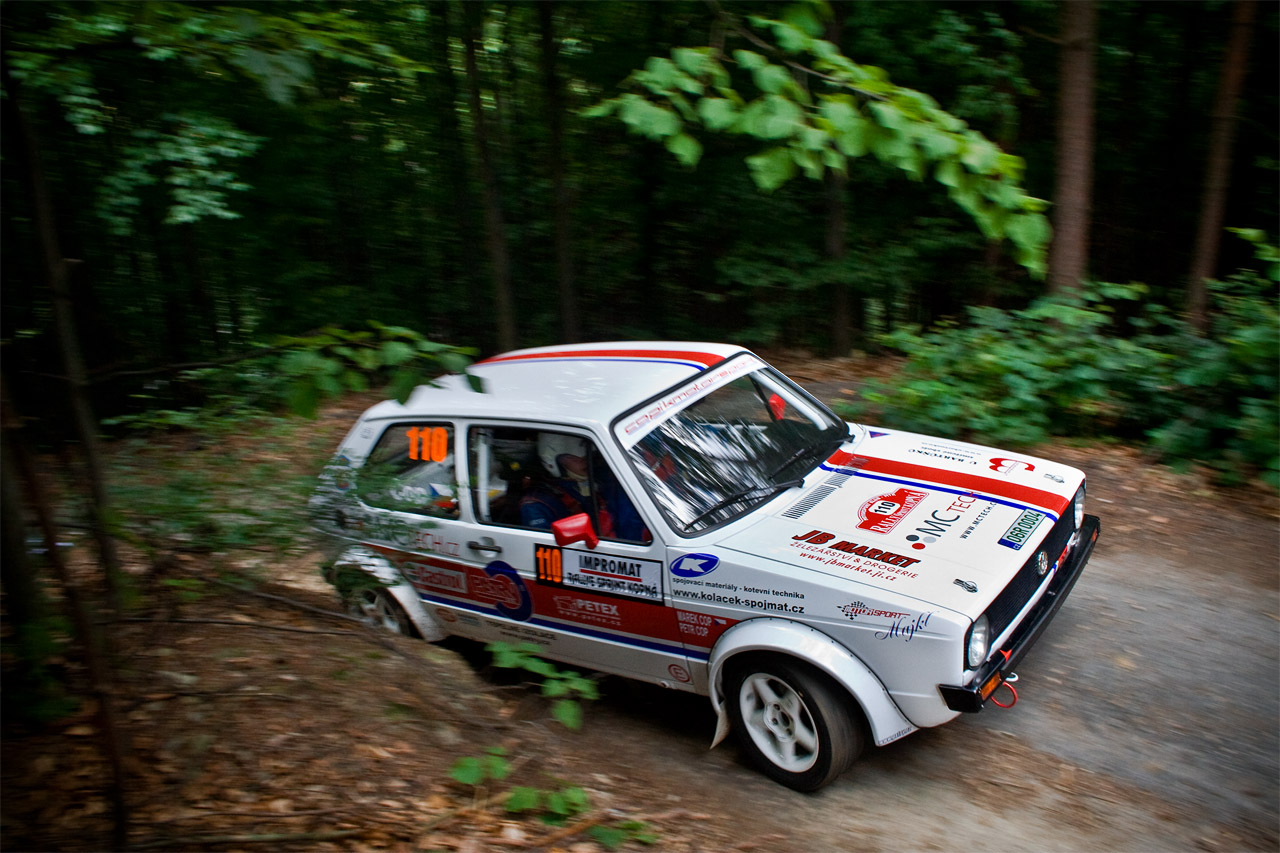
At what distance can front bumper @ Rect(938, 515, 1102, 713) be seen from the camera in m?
3.41

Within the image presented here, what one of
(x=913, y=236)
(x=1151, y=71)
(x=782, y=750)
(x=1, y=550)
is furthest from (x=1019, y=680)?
(x=1151, y=71)

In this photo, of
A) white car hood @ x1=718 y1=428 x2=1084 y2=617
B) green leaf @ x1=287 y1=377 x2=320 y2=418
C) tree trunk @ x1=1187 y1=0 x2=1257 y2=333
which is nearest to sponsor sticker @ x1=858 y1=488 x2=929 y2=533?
white car hood @ x1=718 y1=428 x2=1084 y2=617

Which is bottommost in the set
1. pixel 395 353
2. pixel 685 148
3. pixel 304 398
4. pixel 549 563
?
pixel 549 563

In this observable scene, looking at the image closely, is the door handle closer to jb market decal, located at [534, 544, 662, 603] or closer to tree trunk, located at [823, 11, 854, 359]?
jb market decal, located at [534, 544, 662, 603]

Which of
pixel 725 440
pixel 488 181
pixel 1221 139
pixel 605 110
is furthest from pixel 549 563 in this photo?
pixel 1221 139

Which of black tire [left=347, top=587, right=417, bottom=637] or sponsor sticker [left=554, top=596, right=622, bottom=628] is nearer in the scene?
sponsor sticker [left=554, top=596, right=622, bottom=628]

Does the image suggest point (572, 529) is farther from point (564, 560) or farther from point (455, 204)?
point (455, 204)

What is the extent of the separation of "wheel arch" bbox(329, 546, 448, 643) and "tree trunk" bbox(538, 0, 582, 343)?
298 inches

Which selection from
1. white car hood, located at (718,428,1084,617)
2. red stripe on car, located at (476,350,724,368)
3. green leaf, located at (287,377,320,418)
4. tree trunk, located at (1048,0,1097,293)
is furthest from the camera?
tree trunk, located at (1048,0,1097,293)

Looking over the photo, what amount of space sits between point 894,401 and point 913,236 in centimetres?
522

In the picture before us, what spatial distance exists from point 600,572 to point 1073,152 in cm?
729

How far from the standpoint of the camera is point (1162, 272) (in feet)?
49.4

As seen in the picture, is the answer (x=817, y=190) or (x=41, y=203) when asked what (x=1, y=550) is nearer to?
(x=41, y=203)

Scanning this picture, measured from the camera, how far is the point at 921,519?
13.5 ft
